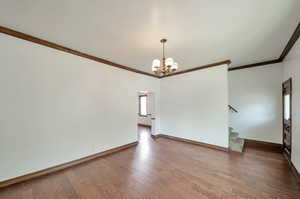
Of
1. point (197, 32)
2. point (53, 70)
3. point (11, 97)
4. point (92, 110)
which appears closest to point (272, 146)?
point (197, 32)

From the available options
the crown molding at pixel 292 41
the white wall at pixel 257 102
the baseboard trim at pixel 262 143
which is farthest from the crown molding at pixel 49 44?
the baseboard trim at pixel 262 143

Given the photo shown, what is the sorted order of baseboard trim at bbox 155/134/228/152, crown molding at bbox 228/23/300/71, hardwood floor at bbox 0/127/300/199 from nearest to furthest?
1. hardwood floor at bbox 0/127/300/199
2. crown molding at bbox 228/23/300/71
3. baseboard trim at bbox 155/134/228/152

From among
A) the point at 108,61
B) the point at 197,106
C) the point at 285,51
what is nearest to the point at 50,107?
the point at 108,61

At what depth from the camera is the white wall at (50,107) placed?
7.11 feet

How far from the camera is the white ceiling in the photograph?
1644 millimetres

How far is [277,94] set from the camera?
3852 millimetres

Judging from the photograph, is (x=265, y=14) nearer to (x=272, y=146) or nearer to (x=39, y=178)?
(x=272, y=146)

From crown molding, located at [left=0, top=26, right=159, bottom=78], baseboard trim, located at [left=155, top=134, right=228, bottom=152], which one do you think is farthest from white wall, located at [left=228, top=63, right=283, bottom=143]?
crown molding, located at [left=0, top=26, right=159, bottom=78]

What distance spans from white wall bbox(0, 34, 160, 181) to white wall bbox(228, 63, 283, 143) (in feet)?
14.9

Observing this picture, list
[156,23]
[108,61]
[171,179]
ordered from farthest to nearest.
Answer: [108,61], [171,179], [156,23]

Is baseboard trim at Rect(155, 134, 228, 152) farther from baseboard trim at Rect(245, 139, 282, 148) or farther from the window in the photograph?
the window

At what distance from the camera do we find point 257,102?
416 centimetres

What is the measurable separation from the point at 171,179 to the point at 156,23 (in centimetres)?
295

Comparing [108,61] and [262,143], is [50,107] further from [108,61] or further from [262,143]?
[262,143]
